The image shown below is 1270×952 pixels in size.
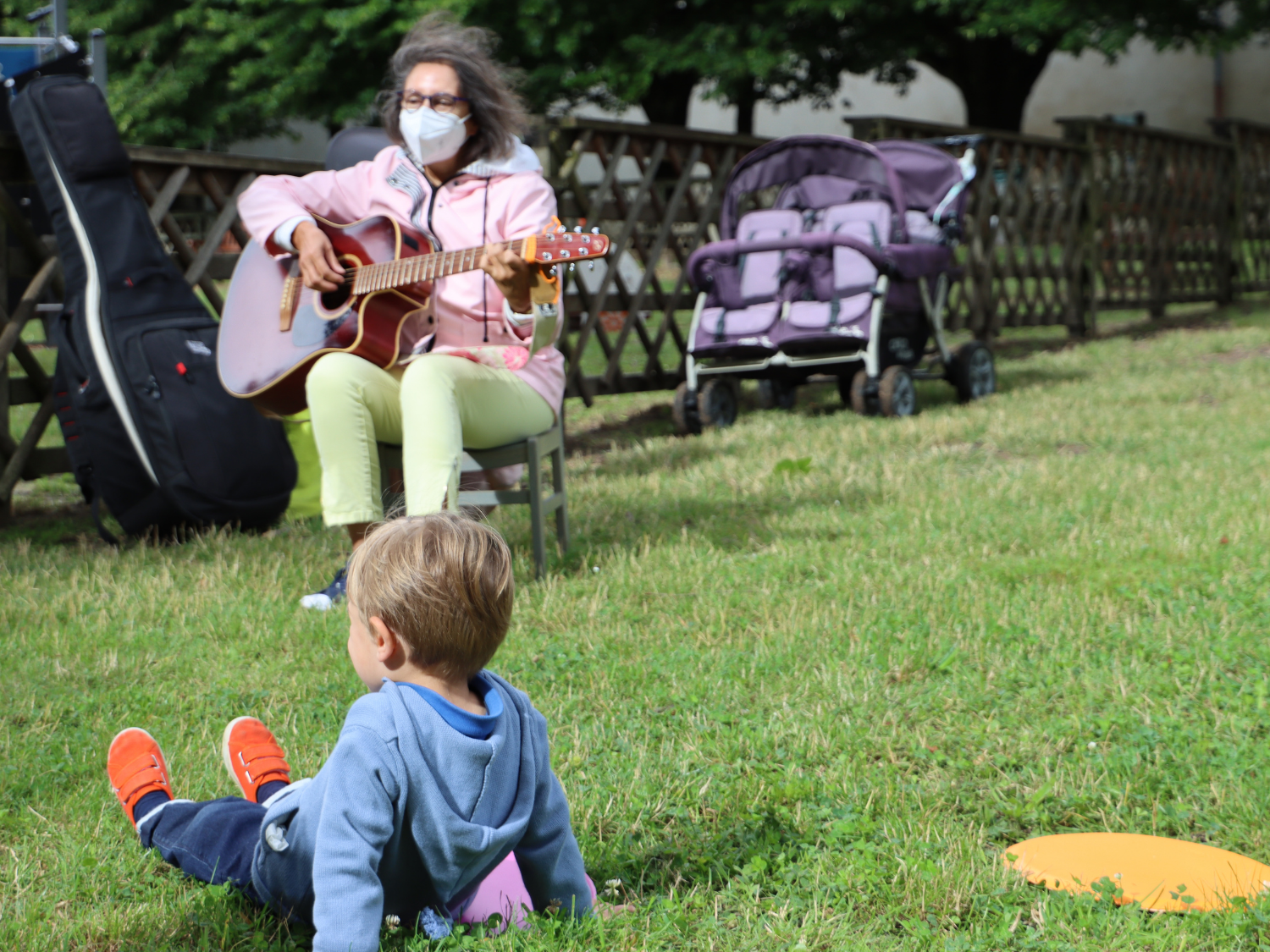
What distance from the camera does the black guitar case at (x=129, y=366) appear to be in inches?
180

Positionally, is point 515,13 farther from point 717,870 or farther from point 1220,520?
point 717,870

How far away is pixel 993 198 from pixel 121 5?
15.1 metres

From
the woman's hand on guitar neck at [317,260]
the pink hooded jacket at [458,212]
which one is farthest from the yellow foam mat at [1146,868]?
the woman's hand on guitar neck at [317,260]

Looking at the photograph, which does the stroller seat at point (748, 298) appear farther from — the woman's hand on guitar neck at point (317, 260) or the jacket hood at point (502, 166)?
the woman's hand on guitar neck at point (317, 260)

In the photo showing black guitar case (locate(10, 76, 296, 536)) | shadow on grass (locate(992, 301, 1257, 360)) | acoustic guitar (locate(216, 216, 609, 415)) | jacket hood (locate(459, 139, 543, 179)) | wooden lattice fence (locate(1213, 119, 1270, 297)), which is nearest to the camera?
acoustic guitar (locate(216, 216, 609, 415))

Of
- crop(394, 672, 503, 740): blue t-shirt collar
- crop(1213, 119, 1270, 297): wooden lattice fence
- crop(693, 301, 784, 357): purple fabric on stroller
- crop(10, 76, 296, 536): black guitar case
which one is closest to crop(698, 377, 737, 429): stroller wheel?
crop(693, 301, 784, 357): purple fabric on stroller

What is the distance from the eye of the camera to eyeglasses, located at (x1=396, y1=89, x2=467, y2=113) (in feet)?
12.9

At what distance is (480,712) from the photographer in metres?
1.81

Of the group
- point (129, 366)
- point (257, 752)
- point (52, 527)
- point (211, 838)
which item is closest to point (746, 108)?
point (52, 527)

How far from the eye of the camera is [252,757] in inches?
90.7

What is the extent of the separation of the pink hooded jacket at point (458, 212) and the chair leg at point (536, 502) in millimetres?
203

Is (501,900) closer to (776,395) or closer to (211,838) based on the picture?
(211,838)

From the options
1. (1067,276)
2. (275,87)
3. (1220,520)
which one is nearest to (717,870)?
(1220,520)

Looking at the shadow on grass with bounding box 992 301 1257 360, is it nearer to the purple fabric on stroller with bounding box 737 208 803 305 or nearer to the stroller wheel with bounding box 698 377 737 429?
the purple fabric on stroller with bounding box 737 208 803 305
